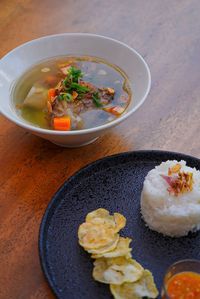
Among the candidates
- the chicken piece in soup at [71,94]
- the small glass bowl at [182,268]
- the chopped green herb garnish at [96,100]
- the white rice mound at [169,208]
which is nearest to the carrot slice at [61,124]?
the chicken piece in soup at [71,94]

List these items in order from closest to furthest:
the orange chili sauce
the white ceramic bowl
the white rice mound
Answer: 1. the orange chili sauce
2. the white rice mound
3. the white ceramic bowl

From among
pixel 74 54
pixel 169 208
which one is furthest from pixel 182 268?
pixel 74 54

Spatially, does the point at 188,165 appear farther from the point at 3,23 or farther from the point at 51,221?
the point at 3,23

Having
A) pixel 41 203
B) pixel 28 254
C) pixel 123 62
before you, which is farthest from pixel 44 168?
pixel 123 62

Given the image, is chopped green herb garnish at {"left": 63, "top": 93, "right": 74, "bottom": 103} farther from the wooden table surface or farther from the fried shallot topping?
the fried shallot topping

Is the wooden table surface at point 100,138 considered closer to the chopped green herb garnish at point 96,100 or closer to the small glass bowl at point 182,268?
the chopped green herb garnish at point 96,100

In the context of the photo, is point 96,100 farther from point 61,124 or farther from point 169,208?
point 169,208

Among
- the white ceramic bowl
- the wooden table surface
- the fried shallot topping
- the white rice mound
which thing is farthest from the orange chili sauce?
the white ceramic bowl
